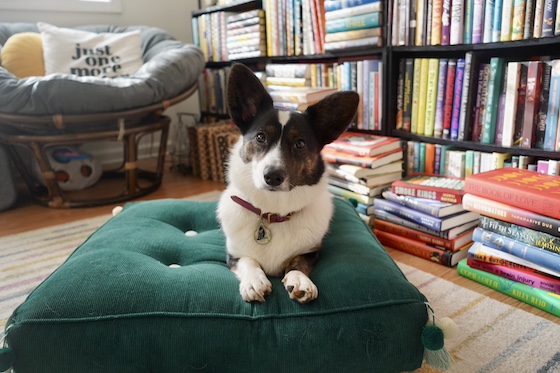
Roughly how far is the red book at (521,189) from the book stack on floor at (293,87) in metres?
1.02

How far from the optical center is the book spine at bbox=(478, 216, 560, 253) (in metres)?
1.43

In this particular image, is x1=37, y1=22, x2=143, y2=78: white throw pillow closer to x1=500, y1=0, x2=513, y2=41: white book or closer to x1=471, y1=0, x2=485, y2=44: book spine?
x1=471, y1=0, x2=485, y2=44: book spine

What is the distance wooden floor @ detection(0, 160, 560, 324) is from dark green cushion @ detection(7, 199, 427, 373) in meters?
0.69

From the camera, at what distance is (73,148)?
3090 mm

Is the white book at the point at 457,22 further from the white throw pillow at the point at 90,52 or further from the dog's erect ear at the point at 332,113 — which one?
the white throw pillow at the point at 90,52

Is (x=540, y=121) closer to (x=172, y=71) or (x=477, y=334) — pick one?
(x=477, y=334)

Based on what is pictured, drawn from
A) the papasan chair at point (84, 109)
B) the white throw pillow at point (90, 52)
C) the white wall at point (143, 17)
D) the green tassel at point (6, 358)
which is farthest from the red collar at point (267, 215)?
the white wall at point (143, 17)

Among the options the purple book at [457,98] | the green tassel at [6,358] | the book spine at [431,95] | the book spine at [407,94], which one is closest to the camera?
the green tassel at [6,358]

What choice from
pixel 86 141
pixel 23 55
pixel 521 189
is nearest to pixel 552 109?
pixel 521 189

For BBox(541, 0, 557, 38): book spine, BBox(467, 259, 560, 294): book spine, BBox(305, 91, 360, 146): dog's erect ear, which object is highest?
BBox(541, 0, 557, 38): book spine

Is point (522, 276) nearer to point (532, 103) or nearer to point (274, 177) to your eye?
point (532, 103)

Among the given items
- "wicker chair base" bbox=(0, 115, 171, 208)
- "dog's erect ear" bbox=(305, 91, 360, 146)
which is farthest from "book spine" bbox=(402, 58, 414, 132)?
"wicker chair base" bbox=(0, 115, 171, 208)

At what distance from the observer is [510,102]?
1798mm

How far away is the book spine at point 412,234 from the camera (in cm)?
184
